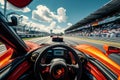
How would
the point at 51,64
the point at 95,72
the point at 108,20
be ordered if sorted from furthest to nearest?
the point at 108,20 → the point at 95,72 → the point at 51,64

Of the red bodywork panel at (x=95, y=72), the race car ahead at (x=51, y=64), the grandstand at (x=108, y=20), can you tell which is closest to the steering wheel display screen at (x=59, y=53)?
the race car ahead at (x=51, y=64)

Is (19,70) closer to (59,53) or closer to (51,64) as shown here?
(51,64)

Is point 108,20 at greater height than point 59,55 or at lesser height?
lesser

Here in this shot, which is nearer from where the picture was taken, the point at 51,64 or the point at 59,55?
the point at 51,64

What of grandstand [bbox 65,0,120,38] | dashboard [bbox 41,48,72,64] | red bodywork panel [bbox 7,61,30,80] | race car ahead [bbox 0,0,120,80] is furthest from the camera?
grandstand [bbox 65,0,120,38]

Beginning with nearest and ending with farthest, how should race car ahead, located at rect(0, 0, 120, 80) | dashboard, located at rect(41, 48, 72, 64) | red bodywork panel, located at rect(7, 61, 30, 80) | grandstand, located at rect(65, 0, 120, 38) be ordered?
race car ahead, located at rect(0, 0, 120, 80) < red bodywork panel, located at rect(7, 61, 30, 80) < dashboard, located at rect(41, 48, 72, 64) < grandstand, located at rect(65, 0, 120, 38)

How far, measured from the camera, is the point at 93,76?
10.5 feet

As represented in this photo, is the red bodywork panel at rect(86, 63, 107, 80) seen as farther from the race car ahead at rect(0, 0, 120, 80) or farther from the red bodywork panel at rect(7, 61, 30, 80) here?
the red bodywork panel at rect(7, 61, 30, 80)

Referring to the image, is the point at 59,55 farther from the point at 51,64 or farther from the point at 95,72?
the point at 95,72

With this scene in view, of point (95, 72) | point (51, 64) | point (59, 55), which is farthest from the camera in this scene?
point (59, 55)

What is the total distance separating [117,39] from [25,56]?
25394 millimetres

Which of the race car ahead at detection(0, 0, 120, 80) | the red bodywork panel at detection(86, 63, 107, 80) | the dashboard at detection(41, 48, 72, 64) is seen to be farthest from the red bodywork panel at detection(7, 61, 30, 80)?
the red bodywork panel at detection(86, 63, 107, 80)

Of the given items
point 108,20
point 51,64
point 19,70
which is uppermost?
point 51,64

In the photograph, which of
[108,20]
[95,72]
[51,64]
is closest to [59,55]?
[51,64]
